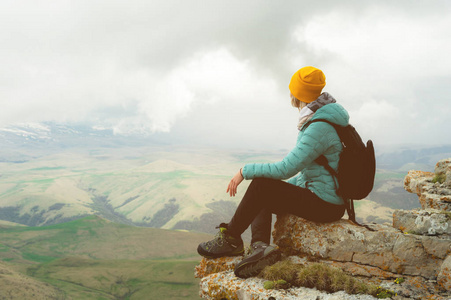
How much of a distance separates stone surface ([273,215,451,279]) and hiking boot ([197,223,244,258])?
4.24 ft

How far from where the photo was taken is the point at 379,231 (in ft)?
23.1

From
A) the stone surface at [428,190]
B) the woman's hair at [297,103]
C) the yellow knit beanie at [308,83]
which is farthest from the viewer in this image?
the stone surface at [428,190]

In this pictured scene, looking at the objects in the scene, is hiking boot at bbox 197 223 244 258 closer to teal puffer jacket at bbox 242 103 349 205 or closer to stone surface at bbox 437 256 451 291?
teal puffer jacket at bbox 242 103 349 205

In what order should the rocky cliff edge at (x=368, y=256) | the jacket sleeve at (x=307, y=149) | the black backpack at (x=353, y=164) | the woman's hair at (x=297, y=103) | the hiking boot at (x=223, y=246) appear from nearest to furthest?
the rocky cliff edge at (x=368, y=256) → the jacket sleeve at (x=307, y=149) → the black backpack at (x=353, y=164) → the woman's hair at (x=297, y=103) → the hiking boot at (x=223, y=246)

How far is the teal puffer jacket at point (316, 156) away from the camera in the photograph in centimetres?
616

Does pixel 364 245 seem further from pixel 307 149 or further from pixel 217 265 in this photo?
pixel 217 265

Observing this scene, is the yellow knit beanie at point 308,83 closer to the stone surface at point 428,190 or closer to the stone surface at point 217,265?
the stone surface at point 217,265

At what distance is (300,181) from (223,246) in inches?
102

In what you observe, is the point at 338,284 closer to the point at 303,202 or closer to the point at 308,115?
the point at 303,202

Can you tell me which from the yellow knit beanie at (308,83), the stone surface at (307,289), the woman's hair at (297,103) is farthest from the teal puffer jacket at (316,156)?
the stone surface at (307,289)

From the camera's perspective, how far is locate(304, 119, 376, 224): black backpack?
6.32 meters

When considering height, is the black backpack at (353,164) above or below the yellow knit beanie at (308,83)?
below

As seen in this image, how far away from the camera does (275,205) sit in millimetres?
7074

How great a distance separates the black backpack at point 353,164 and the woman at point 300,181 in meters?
0.13
